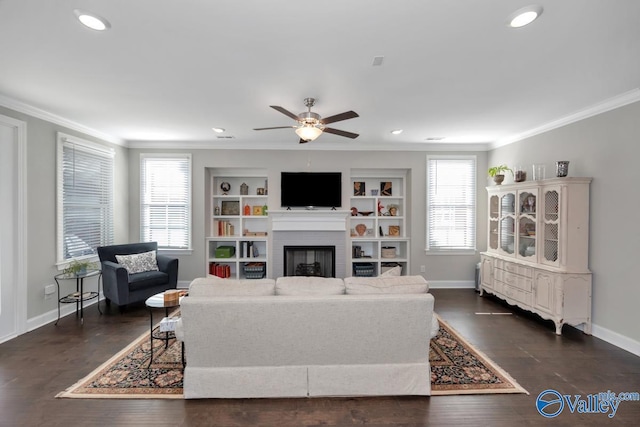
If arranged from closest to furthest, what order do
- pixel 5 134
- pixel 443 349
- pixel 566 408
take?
1. pixel 566 408
2. pixel 443 349
3. pixel 5 134

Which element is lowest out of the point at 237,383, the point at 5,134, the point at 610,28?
the point at 237,383

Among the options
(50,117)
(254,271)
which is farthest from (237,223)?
(50,117)

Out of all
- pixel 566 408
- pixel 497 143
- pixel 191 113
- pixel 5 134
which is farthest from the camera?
pixel 497 143

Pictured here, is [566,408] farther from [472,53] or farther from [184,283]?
[184,283]

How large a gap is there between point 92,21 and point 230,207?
4294 millimetres

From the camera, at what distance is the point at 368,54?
2.42 metres

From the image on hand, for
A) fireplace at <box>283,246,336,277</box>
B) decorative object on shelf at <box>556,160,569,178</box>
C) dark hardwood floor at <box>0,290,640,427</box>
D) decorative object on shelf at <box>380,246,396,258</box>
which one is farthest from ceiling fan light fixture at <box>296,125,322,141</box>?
decorative object on shelf at <box>380,246,396,258</box>

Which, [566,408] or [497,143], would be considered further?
[497,143]

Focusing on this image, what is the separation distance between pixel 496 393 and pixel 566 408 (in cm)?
47

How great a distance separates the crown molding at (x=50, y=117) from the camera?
3498mm

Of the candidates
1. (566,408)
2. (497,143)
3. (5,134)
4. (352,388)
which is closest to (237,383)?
(352,388)

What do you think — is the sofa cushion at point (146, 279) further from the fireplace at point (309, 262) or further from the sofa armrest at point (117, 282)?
the fireplace at point (309, 262)

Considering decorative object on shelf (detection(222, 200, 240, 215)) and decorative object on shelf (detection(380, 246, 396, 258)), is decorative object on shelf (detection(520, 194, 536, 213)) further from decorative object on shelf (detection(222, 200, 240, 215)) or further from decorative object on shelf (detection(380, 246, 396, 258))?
decorative object on shelf (detection(222, 200, 240, 215))

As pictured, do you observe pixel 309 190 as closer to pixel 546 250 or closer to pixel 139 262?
pixel 139 262
